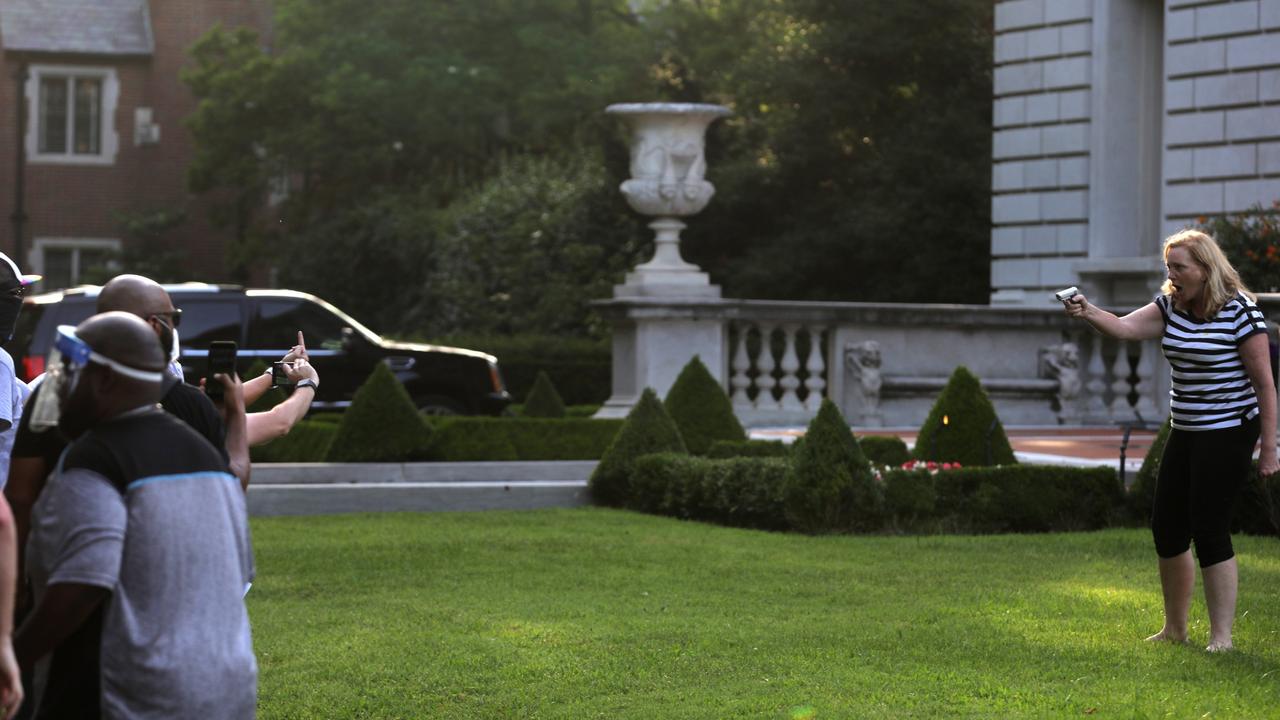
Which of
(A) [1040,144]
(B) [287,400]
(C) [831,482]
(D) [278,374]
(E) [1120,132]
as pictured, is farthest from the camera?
(A) [1040,144]

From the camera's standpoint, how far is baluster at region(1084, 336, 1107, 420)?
19.2 m

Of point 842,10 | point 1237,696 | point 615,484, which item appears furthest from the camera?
point 842,10

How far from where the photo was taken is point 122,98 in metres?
45.1

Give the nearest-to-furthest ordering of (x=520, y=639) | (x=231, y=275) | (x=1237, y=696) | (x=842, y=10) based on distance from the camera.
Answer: (x=1237, y=696) → (x=520, y=639) → (x=842, y=10) → (x=231, y=275)

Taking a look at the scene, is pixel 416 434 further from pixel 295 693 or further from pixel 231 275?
pixel 231 275

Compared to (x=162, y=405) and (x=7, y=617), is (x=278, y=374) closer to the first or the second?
(x=162, y=405)

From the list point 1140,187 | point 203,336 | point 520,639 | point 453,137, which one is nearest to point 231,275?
point 453,137

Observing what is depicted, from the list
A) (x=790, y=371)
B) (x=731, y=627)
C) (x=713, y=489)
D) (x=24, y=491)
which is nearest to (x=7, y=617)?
(x=24, y=491)

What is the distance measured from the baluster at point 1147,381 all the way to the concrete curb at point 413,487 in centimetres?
696

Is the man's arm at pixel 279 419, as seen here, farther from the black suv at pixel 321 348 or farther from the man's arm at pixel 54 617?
the black suv at pixel 321 348

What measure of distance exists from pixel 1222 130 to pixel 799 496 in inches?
378

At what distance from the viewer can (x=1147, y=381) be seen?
749 inches

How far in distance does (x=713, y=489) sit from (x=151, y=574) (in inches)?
353

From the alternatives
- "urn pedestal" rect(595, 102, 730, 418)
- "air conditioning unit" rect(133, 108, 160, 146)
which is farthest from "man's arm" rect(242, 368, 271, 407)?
"air conditioning unit" rect(133, 108, 160, 146)
